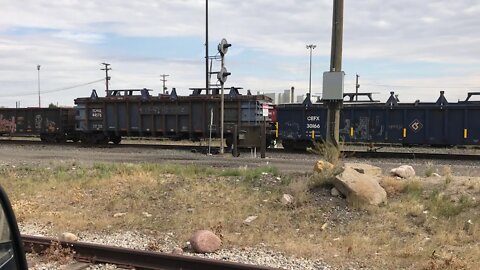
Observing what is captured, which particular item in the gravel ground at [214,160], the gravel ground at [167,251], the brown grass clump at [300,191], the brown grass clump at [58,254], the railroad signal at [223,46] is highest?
the railroad signal at [223,46]

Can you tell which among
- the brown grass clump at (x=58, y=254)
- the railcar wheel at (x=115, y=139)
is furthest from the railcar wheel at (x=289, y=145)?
the brown grass clump at (x=58, y=254)

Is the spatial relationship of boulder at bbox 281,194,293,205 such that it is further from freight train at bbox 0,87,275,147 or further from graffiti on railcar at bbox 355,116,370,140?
graffiti on railcar at bbox 355,116,370,140

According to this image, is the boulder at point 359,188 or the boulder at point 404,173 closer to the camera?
the boulder at point 359,188

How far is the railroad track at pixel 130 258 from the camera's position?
18.9ft

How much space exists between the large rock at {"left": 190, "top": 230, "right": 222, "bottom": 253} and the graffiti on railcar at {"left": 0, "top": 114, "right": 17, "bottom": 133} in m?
31.5

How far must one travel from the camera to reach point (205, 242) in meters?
6.97

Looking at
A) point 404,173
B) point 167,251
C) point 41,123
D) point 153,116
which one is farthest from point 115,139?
point 167,251

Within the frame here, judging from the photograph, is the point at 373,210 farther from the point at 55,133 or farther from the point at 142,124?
the point at 55,133

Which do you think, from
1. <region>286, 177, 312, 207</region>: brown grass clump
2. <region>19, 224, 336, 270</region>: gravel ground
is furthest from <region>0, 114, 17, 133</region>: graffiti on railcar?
<region>286, 177, 312, 207</region>: brown grass clump

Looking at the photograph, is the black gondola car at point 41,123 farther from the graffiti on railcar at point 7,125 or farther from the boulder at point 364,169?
the boulder at point 364,169

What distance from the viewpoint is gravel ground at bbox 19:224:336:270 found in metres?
6.27

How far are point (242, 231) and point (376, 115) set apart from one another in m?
16.9

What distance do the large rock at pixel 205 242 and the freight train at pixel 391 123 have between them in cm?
1671

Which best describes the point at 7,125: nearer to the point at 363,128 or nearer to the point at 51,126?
the point at 51,126
